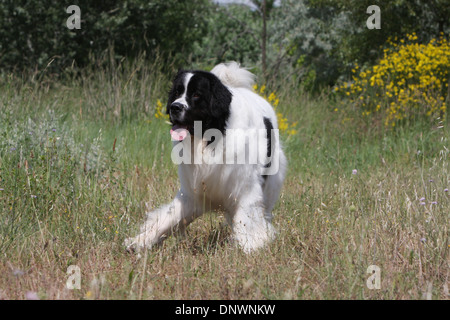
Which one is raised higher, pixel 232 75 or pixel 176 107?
pixel 232 75

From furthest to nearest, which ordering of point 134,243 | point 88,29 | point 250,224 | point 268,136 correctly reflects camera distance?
point 88,29 < point 268,136 < point 250,224 < point 134,243

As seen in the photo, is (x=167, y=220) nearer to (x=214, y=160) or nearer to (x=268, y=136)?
(x=214, y=160)

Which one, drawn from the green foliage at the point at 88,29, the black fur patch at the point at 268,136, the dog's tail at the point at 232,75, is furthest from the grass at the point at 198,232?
the green foliage at the point at 88,29

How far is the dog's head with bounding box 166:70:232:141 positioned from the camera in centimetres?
375

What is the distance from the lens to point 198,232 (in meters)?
4.26

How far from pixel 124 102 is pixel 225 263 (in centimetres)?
485

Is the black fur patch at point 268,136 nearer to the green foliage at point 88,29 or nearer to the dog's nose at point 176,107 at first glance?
the dog's nose at point 176,107

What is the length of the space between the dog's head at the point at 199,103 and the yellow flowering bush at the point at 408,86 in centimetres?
394

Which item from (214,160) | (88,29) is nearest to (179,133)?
(214,160)

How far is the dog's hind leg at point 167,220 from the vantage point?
3.85 m

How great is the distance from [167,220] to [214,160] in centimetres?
54

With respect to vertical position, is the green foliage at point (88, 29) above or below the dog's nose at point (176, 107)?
above

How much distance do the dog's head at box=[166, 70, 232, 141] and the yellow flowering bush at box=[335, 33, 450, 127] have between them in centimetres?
394

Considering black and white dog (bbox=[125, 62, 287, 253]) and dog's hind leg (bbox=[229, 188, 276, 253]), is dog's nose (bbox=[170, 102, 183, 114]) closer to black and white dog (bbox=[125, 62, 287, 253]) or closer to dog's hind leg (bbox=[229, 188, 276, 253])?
black and white dog (bbox=[125, 62, 287, 253])
